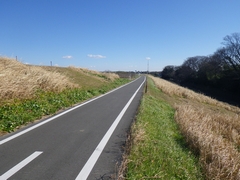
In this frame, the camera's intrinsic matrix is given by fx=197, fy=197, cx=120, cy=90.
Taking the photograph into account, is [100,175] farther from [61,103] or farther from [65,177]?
[61,103]

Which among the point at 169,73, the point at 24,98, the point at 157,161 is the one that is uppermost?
the point at 169,73

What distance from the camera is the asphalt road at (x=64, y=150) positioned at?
352cm

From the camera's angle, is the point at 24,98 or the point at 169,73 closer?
the point at 24,98

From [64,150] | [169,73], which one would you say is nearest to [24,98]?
[64,150]

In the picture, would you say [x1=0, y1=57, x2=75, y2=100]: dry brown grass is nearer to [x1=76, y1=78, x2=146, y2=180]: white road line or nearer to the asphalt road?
the asphalt road

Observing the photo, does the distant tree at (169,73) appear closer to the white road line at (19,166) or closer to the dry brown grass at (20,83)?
the dry brown grass at (20,83)

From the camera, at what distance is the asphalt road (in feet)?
11.6

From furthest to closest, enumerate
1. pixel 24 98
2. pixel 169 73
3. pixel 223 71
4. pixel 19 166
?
pixel 169 73
pixel 223 71
pixel 24 98
pixel 19 166

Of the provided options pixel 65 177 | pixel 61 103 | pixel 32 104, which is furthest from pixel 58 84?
pixel 65 177

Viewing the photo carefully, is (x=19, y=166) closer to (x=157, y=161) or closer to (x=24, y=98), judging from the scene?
(x=157, y=161)

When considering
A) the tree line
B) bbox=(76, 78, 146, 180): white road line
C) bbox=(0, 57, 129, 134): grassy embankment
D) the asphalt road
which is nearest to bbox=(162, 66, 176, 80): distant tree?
the tree line

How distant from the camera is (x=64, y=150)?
4.51m

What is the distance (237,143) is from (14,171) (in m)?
8.49

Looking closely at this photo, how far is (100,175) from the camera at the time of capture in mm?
3490
